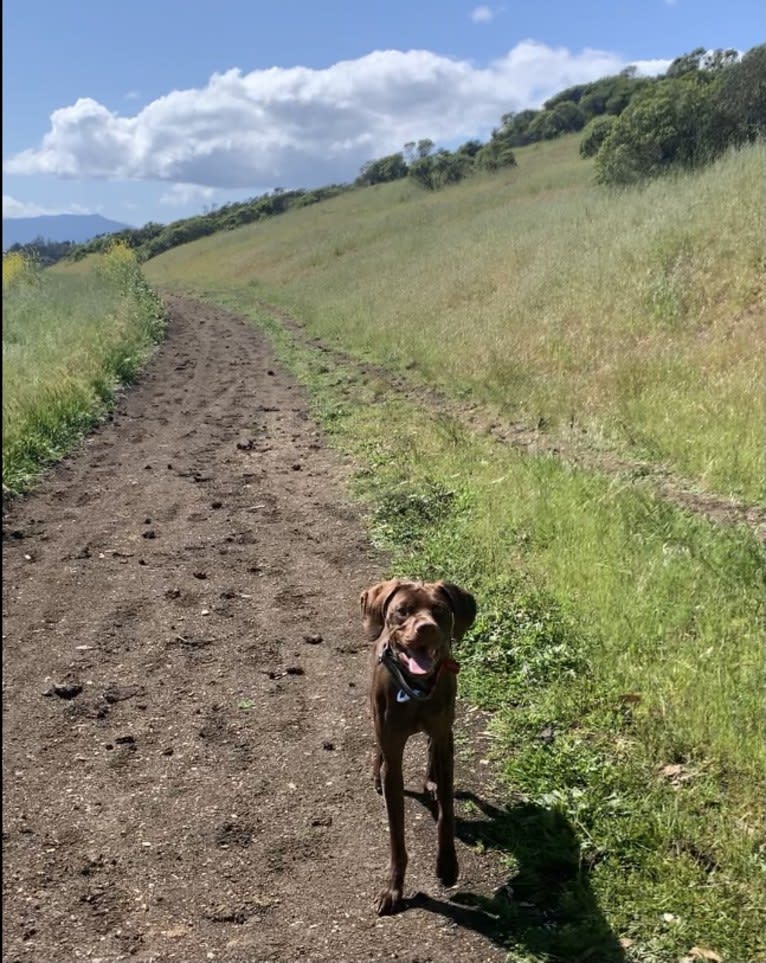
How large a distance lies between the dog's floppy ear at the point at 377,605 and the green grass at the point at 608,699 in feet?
3.09

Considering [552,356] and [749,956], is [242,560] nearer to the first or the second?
[749,956]

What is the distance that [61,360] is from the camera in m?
12.6

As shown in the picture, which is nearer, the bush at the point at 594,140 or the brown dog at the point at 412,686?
the brown dog at the point at 412,686

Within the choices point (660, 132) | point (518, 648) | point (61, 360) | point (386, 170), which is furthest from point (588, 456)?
point (386, 170)

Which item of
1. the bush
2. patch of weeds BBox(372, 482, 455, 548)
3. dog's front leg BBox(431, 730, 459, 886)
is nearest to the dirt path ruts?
patch of weeds BBox(372, 482, 455, 548)

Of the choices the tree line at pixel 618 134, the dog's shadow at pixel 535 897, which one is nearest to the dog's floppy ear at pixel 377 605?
the dog's shadow at pixel 535 897

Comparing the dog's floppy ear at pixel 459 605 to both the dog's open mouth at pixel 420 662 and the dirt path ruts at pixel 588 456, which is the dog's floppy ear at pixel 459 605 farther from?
the dirt path ruts at pixel 588 456

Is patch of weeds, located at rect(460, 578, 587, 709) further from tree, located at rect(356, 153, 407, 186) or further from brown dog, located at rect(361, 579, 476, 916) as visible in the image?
tree, located at rect(356, 153, 407, 186)

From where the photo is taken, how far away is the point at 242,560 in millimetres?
6246

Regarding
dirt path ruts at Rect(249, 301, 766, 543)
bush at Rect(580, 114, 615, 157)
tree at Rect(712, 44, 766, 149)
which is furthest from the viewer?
bush at Rect(580, 114, 615, 157)

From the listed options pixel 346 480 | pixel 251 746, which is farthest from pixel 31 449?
pixel 251 746

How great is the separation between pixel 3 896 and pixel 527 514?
4.21 m

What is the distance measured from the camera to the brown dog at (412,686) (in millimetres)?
2762

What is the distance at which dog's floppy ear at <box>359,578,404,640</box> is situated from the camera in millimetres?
2992
